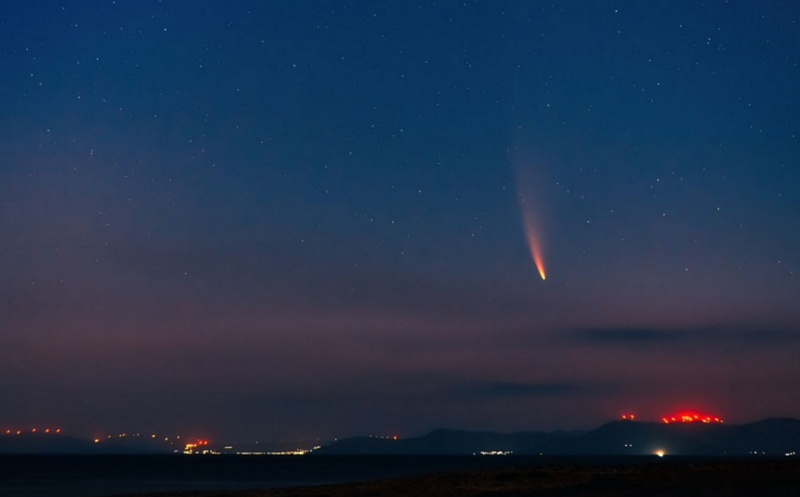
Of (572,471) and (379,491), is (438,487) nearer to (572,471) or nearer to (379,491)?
(379,491)

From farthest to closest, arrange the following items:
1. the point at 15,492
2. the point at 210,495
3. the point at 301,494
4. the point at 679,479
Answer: the point at 15,492 < the point at 210,495 < the point at 301,494 < the point at 679,479

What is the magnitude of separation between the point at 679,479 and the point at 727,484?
86.1 inches

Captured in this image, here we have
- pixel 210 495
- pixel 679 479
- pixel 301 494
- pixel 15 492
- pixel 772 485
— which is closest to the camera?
pixel 772 485

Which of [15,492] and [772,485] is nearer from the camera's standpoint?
[772,485]

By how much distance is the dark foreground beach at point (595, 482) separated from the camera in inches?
1228

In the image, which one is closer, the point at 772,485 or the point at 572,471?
the point at 772,485

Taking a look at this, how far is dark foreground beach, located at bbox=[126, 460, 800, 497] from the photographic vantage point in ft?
102

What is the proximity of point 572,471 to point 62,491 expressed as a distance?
87437 mm

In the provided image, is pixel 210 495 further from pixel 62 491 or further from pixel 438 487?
pixel 62 491

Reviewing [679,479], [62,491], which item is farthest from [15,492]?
[679,479]

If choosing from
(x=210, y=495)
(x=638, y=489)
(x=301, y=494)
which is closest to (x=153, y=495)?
(x=210, y=495)

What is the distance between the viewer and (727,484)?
32031 millimetres

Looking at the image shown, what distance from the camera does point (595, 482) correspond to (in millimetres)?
34094

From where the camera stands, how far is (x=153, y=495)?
42156 mm
